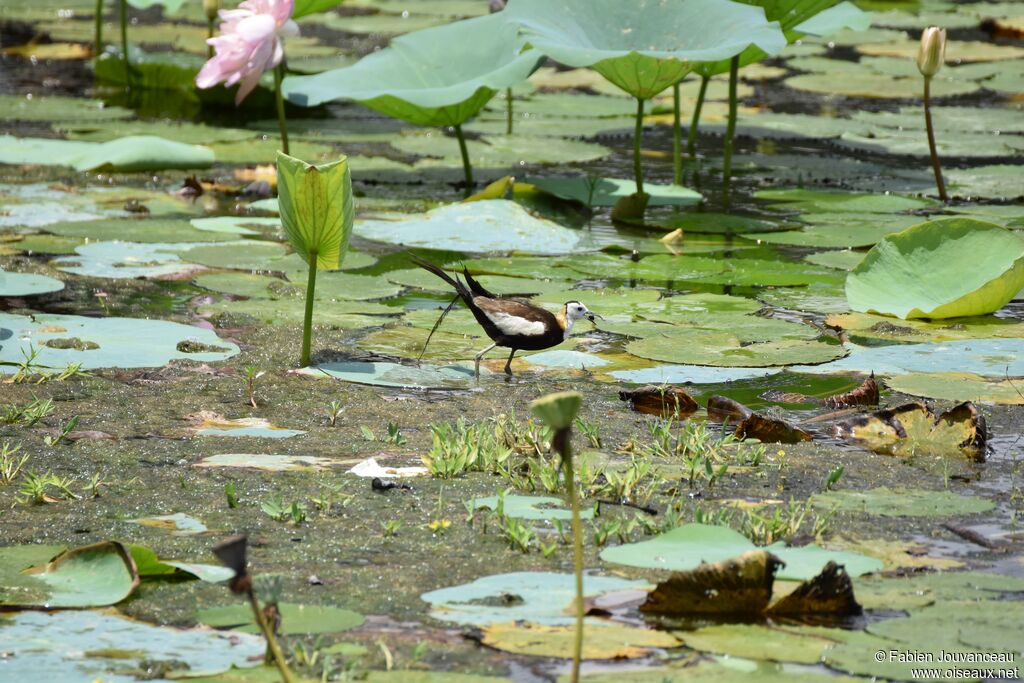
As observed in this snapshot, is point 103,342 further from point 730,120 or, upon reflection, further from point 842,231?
point 730,120

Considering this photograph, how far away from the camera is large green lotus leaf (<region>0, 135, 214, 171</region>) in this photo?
754 centimetres

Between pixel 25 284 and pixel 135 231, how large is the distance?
1.21 metres

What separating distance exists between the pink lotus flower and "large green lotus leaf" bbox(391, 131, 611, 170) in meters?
2.16

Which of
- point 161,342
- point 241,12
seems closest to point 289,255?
point 241,12

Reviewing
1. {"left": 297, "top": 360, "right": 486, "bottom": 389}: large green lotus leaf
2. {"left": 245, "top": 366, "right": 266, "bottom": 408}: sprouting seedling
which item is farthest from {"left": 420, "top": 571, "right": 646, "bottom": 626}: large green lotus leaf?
{"left": 297, "top": 360, "right": 486, "bottom": 389}: large green lotus leaf

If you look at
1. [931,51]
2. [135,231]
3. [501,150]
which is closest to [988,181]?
[931,51]

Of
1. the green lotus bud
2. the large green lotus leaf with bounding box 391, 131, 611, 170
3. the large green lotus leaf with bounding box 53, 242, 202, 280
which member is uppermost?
the green lotus bud

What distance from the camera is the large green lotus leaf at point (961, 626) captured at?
2.31 metres

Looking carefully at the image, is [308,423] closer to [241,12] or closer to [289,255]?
[289,255]

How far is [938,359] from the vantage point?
446 centimetres

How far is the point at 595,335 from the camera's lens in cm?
488

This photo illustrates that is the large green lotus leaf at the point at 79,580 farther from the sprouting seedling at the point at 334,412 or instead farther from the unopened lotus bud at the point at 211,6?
the unopened lotus bud at the point at 211,6

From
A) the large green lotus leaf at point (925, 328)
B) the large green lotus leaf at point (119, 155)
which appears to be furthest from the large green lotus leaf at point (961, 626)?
the large green lotus leaf at point (119, 155)

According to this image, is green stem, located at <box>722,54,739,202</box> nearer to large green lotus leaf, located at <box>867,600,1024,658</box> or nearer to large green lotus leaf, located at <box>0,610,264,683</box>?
large green lotus leaf, located at <box>867,600,1024,658</box>
